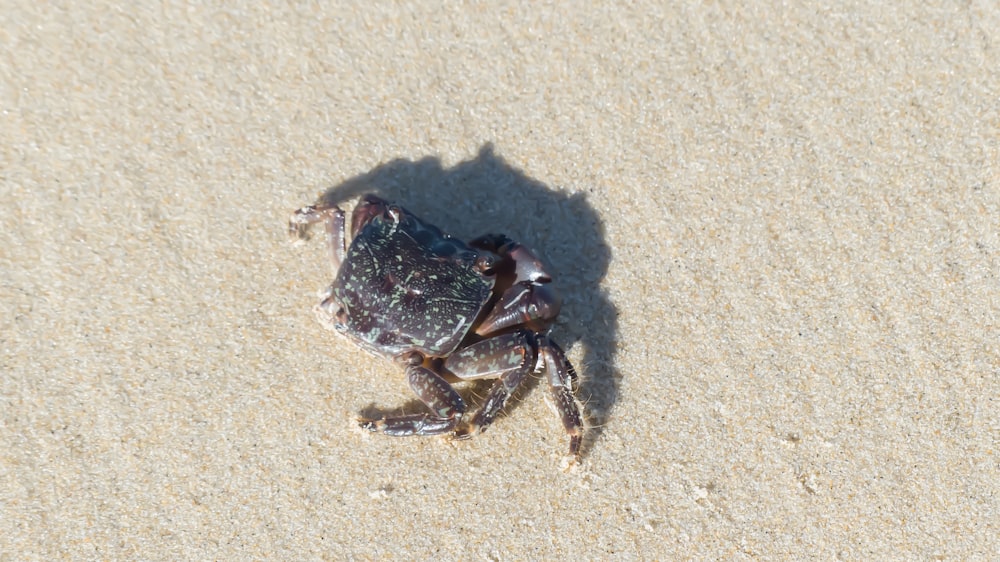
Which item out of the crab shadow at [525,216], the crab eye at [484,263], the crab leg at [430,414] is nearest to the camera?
the crab leg at [430,414]

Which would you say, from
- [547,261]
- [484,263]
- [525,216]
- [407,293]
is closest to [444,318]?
[407,293]

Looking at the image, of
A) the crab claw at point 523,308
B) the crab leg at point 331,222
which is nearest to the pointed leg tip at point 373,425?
the crab claw at point 523,308

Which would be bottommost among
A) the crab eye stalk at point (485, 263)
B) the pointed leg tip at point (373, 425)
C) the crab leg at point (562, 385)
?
the pointed leg tip at point (373, 425)

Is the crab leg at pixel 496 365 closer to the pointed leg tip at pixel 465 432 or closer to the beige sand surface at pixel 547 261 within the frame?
the pointed leg tip at pixel 465 432

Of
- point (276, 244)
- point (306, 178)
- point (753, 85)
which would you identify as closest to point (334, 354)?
point (276, 244)

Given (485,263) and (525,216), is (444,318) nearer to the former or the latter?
(485,263)

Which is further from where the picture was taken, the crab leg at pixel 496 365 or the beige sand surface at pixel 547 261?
the beige sand surface at pixel 547 261
